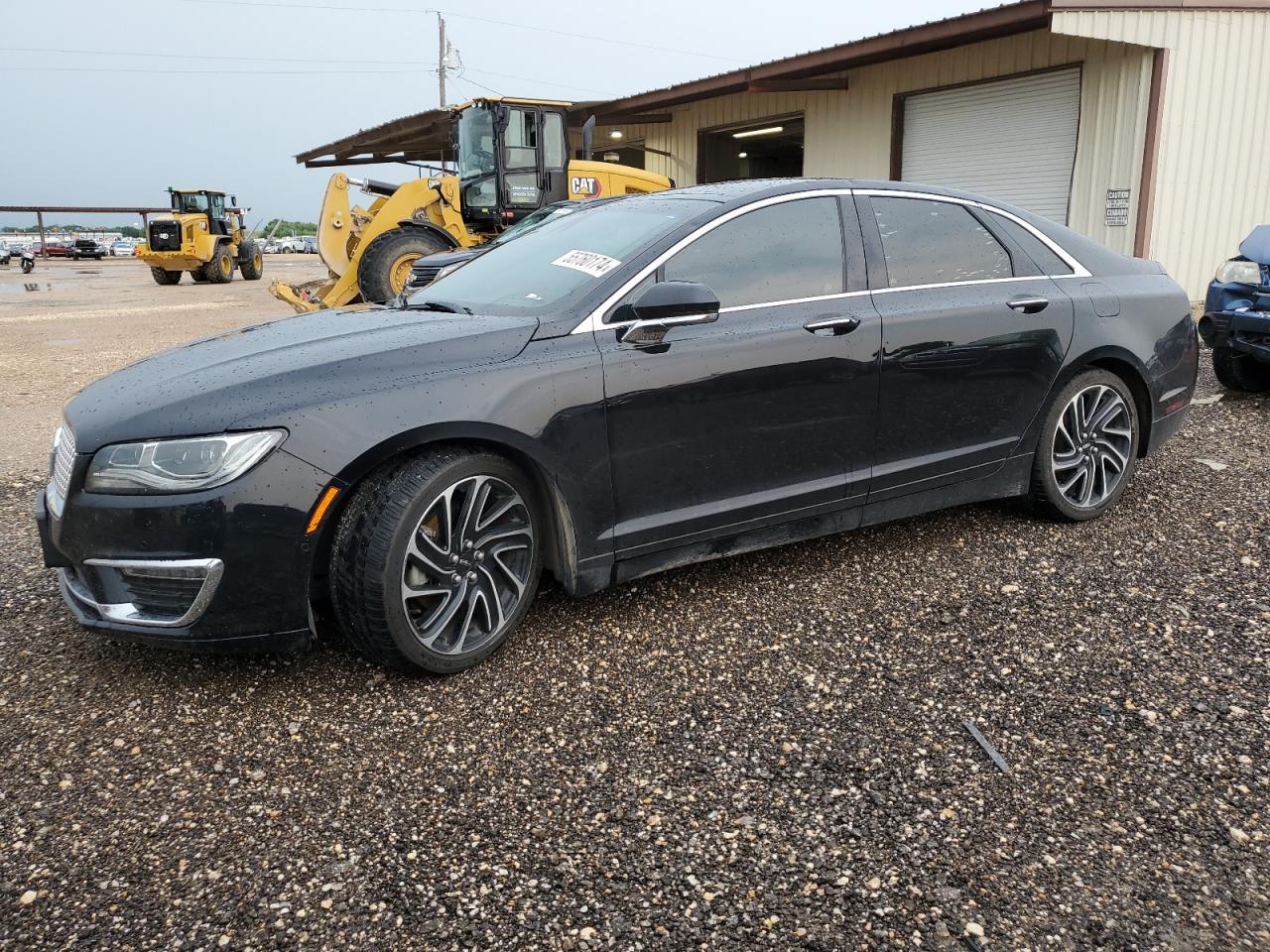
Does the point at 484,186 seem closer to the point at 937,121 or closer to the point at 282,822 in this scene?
the point at 937,121

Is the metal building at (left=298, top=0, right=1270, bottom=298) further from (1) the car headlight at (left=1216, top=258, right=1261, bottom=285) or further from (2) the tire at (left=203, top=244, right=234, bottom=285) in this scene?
(2) the tire at (left=203, top=244, right=234, bottom=285)

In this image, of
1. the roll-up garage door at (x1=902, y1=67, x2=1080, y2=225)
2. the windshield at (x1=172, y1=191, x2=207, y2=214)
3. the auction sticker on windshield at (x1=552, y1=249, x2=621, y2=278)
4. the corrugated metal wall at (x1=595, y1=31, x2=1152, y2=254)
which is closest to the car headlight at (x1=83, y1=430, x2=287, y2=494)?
the auction sticker on windshield at (x1=552, y1=249, x2=621, y2=278)

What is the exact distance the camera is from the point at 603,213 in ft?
13.0

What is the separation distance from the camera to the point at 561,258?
A: 366cm

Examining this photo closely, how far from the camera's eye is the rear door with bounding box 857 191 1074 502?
378 centimetres

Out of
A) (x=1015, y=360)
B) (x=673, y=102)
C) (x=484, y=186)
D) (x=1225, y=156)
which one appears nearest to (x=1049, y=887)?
(x=1015, y=360)

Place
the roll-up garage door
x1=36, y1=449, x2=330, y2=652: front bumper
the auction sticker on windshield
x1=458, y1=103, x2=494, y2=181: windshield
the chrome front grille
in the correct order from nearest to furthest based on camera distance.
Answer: x1=36, y1=449, x2=330, y2=652: front bumper < the chrome front grille < the auction sticker on windshield < x1=458, y1=103, x2=494, y2=181: windshield < the roll-up garage door

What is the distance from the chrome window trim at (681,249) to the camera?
10.6 feet

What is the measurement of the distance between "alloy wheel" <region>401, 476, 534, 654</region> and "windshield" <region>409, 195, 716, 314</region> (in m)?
0.72

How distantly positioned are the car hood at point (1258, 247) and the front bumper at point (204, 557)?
6.39 meters

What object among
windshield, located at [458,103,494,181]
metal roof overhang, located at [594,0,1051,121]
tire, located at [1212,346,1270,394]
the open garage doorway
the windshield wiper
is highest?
metal roof overhang, located at [594,0,1051,121]

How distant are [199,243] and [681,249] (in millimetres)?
25002

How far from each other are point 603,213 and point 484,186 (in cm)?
937

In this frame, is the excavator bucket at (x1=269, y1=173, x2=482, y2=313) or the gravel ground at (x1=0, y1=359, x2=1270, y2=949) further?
the excavator bucket at (x1=269, y1=173, x2=482, y2=313)
